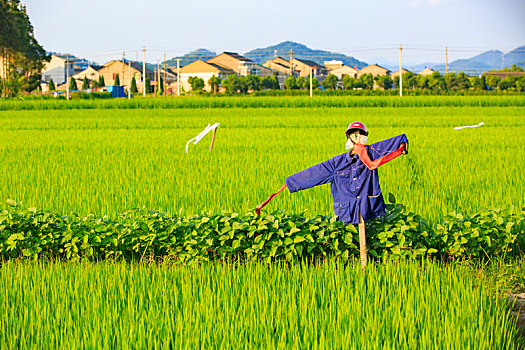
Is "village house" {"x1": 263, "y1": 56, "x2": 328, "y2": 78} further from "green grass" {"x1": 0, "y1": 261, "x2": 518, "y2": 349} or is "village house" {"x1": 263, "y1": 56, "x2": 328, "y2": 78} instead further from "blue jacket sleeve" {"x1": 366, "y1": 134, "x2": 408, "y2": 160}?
"green grass" {"x1": 0, "y1": 261, "x2": 518, "y2": 349}

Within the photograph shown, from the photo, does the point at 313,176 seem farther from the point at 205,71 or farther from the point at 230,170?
the point at 205,71

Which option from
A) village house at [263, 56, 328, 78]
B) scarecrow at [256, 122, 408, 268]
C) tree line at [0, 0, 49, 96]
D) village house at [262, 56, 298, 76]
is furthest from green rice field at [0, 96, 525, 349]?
village house at [263, 56, 328, 78]

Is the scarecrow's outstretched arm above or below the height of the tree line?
below

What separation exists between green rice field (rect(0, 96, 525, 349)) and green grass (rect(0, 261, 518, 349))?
0.04 ft

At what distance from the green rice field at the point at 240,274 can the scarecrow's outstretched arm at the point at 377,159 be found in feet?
2.43

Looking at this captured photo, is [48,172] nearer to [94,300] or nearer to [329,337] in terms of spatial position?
[94,300]

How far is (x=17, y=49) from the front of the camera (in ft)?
178

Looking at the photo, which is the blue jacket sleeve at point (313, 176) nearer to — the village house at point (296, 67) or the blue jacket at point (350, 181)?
the blue jacket at point (350, 181)

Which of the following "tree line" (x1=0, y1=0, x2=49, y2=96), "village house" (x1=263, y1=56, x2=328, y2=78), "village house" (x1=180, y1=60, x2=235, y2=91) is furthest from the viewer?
"village house" (x1=263, y1=56, x2=328, y2=78)

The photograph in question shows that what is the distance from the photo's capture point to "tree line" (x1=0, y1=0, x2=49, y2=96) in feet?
175

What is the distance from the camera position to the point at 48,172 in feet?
30.0

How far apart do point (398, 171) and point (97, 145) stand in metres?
7.32

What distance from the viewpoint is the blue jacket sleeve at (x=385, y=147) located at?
3.91 meters

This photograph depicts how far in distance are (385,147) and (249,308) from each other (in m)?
1.44
